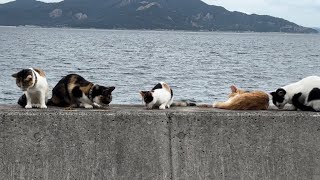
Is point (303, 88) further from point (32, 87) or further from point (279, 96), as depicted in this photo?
point (32, 87)

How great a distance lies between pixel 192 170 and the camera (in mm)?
5957

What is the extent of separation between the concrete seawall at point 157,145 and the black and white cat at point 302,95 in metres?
0.93

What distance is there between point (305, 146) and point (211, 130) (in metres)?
1.02

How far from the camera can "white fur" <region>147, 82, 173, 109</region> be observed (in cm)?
771

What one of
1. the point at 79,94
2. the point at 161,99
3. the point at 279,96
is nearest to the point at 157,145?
the point at 79,94

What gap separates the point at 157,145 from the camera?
19.6ft

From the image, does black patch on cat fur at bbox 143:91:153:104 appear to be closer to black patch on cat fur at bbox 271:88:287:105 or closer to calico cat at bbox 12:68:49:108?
calico cat at bbox 12:68:49:108

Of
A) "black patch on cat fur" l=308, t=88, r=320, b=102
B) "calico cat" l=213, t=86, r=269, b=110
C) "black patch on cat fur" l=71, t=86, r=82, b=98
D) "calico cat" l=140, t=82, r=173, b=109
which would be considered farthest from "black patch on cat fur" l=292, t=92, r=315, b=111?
"black patch on cat fur" l=71, t=86, r=82, b=98

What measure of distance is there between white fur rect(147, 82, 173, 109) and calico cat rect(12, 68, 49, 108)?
1381 mm

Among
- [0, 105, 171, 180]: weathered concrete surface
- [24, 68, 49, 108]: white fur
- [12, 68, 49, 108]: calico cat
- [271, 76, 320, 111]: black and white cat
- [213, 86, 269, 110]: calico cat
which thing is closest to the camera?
[0, 105, 171, 180]: weathered concrete surface

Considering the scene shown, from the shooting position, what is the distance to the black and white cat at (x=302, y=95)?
7164 mm

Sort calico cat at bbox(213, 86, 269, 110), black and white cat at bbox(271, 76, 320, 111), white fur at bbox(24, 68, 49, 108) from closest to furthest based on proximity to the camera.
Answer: white fur at bbox(24, 68, 49, 108)
black and white cat at bbox(271, 76, 320, 111)
calico cat at bbox(213, 86, 269, 110)

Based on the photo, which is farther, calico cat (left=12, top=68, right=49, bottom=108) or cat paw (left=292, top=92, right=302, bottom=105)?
cat paw (left=292, top=92, right=302, bottom=105)

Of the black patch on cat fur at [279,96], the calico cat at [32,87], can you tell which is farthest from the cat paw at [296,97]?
the calico cat at [32,87]
